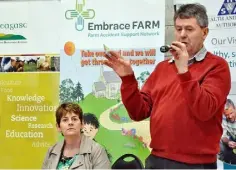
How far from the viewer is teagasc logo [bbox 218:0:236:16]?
2631 millimetres

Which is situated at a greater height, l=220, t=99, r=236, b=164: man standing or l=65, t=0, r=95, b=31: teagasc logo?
l=65, t=0, r=95, b=31: teagasc logo

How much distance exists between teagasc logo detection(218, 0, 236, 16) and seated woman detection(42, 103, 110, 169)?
118 centimetres

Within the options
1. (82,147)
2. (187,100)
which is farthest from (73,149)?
(187,100)

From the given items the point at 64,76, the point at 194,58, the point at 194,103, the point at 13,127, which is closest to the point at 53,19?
the point at 64,76

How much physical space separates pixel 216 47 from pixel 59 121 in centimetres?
117

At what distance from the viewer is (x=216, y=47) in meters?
2.66

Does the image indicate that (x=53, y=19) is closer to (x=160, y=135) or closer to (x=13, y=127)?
(x=13, y=127)

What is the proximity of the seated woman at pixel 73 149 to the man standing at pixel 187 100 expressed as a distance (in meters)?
0.52

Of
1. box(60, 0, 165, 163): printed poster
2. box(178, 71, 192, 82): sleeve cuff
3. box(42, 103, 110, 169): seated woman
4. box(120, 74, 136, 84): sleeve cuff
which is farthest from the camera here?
box(60, 0, 165, 163): printed poster

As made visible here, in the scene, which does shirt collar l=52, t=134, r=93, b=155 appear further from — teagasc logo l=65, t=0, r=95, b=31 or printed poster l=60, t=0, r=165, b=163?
teagasc logo l=65, t=0, r=95, b=31

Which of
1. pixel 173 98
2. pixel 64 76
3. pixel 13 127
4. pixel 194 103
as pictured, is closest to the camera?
pixel 194 103

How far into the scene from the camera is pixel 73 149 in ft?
7.57

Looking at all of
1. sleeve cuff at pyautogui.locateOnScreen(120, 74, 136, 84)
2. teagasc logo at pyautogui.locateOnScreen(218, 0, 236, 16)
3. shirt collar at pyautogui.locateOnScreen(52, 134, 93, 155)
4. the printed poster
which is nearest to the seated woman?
shirt collar at pyautogui.locateOnScreen(52, 134, 93, 155)

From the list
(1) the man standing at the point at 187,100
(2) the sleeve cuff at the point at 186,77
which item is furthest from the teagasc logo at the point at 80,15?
(2) the sleeve cuff at the point at 186,77
